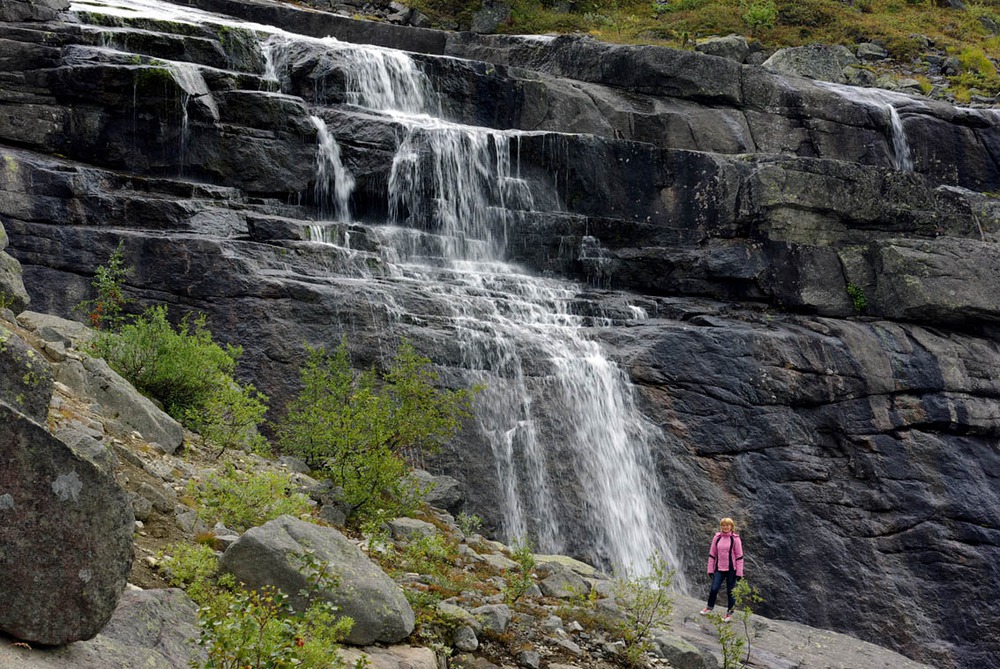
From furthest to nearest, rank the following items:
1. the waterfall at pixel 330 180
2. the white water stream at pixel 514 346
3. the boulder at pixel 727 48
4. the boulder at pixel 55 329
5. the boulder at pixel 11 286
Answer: the boulder at pixel 727 48
the waterfall at pixel 330 180
the white water stream at pixel 514 346
the boulder at pixel 55 329
the boulder at pixel 11 286

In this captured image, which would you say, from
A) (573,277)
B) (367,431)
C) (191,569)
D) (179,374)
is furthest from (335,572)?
(573,277)

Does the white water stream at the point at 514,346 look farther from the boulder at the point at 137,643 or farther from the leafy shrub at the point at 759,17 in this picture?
the leafy shrub at the point at 759,17

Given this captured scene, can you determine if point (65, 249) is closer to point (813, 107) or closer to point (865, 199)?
point (865, 199)

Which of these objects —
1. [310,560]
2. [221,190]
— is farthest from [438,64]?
[310,560]

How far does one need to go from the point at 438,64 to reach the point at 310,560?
18456 millimetres

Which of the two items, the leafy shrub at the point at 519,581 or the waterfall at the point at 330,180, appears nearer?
the leafy shrub at the point at 519,581

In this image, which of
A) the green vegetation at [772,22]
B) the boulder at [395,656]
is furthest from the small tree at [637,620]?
the green vegetation at [772,22]

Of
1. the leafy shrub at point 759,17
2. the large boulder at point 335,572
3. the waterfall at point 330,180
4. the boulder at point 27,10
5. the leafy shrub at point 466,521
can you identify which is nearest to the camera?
the large boulder at point 335,572

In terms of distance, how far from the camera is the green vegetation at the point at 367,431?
8805 millimetres

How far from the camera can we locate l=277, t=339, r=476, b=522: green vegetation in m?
8.80

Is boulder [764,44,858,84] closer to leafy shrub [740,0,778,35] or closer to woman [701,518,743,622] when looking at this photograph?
leafy shrub [740,0,778,35]

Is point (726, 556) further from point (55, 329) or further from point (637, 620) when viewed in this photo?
point (55, 329)

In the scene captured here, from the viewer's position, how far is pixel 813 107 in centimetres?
2497

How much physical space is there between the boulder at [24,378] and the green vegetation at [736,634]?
6143 mm
